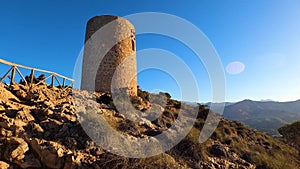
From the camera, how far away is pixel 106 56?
14.7m

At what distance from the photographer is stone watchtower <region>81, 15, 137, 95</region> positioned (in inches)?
575

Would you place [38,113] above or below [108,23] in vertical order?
below

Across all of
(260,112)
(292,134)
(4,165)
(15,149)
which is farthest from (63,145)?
(260,112)

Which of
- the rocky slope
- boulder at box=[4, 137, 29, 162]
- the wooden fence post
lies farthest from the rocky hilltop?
the rocky slope

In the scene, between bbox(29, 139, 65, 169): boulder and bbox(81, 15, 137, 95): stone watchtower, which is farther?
bbox(81, 15, 137, 95): stone watchtower

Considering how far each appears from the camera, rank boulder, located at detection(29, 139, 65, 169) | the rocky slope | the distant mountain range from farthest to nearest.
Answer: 1. the distant mountain range
2. the rocky slope
3. boulder, located at detection(29, 139, 65, 169)

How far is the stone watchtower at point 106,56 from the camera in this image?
575 inches

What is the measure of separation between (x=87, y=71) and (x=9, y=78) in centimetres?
610

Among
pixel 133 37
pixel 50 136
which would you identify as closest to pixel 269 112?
pixel 133 37

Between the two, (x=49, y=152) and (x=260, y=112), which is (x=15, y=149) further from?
(x=260, y=112)

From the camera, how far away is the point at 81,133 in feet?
21.8

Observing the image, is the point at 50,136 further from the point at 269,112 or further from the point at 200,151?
the point at 269,112

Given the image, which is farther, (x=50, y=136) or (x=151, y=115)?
(x=151, y=115)

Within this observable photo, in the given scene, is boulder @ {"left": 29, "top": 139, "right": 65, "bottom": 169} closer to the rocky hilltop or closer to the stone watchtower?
the rocky hilltop
